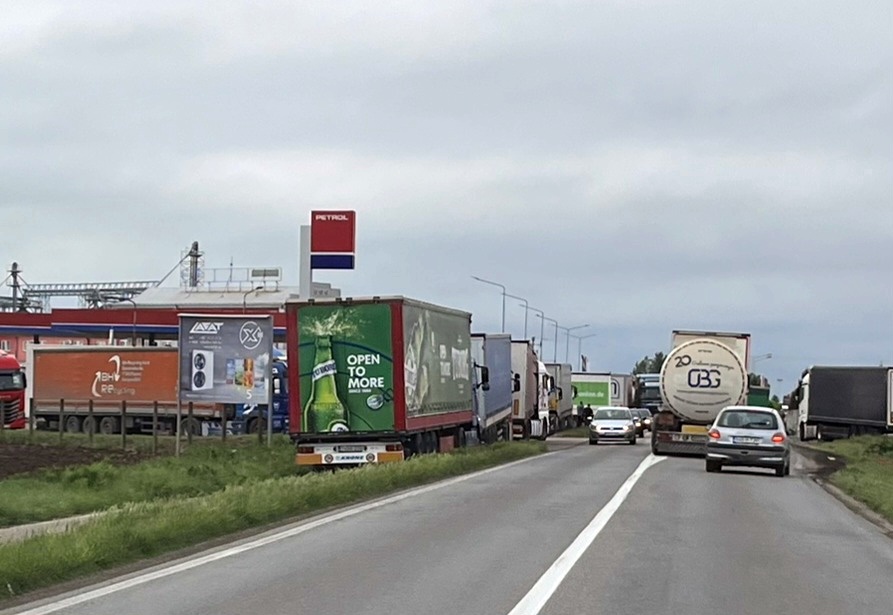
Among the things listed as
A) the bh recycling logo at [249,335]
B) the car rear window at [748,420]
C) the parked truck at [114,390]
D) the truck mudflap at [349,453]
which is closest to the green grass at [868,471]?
the car rear window at [748,420]

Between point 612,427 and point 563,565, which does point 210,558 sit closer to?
point 563,565

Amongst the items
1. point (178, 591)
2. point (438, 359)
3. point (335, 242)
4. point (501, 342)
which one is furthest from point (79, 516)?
point (501, 342)

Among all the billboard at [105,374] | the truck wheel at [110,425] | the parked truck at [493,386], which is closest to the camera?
the parked truck at [493,386]

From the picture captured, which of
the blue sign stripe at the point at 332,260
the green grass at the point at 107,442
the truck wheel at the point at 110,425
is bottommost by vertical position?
the green grass at the point at 107,442

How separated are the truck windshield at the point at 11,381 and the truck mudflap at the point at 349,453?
31.9 m

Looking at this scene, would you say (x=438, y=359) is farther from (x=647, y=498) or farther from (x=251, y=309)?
(x=251, y=309)

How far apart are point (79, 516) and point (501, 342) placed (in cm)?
2854

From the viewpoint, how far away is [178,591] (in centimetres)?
1190

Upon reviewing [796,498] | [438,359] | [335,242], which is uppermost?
[335,242]

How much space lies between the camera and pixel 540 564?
14.0 metres

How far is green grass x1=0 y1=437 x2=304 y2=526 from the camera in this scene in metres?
20.7

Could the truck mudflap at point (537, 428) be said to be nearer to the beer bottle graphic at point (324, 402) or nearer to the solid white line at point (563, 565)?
the beer bottle graphic at point (324, 402)

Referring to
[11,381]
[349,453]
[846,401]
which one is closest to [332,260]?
[349,453]

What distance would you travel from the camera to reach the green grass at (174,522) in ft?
41.9
